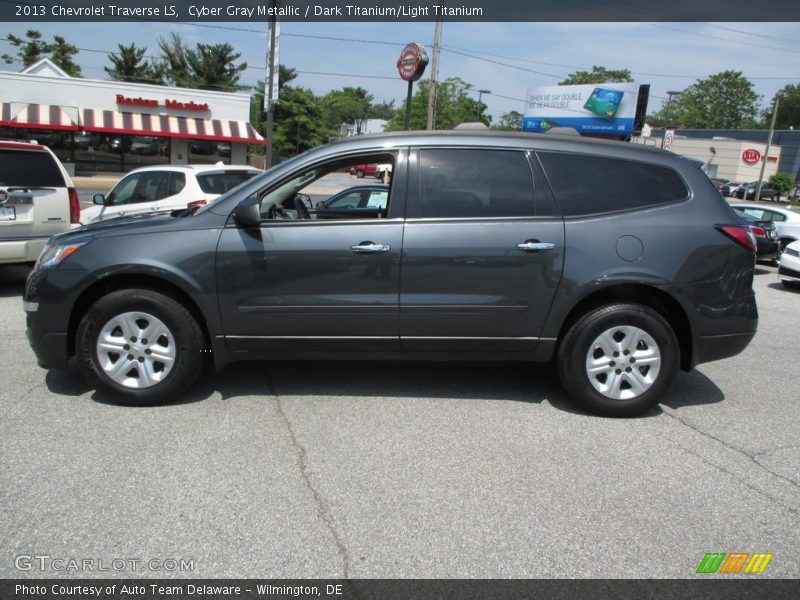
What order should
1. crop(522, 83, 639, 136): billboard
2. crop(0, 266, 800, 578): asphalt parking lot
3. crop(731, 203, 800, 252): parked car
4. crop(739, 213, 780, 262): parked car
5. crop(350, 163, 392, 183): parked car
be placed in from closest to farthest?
crop(0, 266, 800, 578): asphalt parking lot
crop(350, 163, 392, 183): parked car
crop(739, 213, 780, 262): parked car
crop(731, 203, 800, 252): parked car
crop(522, 83, 639, 136): billboard

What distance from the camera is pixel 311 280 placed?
4.18 meters

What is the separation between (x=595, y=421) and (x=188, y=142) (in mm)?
36758

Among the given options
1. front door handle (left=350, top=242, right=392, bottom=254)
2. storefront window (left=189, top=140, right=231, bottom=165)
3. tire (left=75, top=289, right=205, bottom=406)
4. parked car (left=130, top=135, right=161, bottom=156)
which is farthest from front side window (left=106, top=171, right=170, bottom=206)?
parked car (left=130, top=135, right=161, bottom=156)

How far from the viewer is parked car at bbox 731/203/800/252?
1318 cm

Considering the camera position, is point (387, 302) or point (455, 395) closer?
point (387, 302)

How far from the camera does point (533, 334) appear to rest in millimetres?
4305

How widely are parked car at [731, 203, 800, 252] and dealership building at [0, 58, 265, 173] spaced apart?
28973 millimetres

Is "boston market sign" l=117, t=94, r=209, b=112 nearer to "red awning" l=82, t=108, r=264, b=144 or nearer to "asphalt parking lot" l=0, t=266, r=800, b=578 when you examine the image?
"red awning" l=82, t=108, r=264, b=144

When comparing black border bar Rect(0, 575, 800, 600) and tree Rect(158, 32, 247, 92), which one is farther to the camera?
tree Rect(158, 32, 247, 92)

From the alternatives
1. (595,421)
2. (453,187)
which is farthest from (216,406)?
(595,421)

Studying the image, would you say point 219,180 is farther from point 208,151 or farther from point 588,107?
point 588,107

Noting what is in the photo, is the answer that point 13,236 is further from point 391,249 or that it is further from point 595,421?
point 595,421

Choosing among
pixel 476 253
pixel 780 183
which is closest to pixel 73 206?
pixel 476 253

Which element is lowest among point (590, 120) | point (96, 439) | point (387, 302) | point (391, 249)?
point (96, 439)
